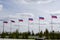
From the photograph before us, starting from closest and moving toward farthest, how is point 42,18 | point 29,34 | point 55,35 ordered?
point 42,18, point 55,35, point 29,34

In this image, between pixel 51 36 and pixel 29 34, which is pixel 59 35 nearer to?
pixel 51 36

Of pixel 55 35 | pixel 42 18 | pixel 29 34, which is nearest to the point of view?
pixel 42 18

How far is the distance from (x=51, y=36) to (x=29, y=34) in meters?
16.8

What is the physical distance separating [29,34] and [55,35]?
60.1 ft

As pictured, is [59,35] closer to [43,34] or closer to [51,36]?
[51,36]

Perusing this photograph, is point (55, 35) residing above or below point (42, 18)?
below

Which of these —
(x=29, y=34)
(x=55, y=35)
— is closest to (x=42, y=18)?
(x=55, y=35)

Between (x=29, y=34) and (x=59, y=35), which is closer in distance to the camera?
(x=59, y=35)

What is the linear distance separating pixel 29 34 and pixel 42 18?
43156 millimetres

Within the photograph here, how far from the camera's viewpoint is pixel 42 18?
72438mm

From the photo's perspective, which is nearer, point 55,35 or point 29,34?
point 55,35

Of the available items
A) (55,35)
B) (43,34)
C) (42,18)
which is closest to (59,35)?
(55,35)

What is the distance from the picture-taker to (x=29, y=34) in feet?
376

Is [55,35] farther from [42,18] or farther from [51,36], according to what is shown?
[42,18]
